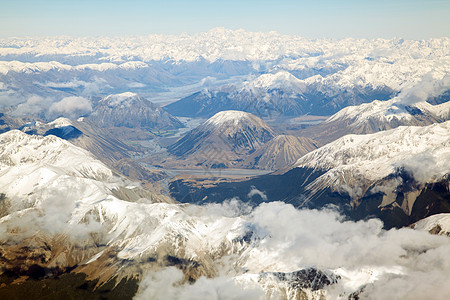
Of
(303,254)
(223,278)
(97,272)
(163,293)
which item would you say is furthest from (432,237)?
(97,272)

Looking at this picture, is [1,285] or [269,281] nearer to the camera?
[269,281]

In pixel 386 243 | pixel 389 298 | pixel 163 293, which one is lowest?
pixel 163 293

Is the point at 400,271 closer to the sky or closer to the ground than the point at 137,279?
closer to the sky

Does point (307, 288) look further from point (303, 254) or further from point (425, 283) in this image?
point (425, 283)

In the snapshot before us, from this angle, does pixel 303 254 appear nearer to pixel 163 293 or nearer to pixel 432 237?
pixel 432 237

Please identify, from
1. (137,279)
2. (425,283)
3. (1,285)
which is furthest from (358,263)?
(1,285)

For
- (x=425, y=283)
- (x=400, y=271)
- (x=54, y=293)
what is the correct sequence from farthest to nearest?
(x=54, y=293) → (x=400, y=271) → (x=425, y=283)

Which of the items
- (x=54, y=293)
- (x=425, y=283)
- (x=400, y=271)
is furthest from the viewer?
(x=54, y=293)

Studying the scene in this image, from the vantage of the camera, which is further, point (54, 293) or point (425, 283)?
point (54, 293)

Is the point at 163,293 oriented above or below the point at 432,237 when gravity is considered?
below
